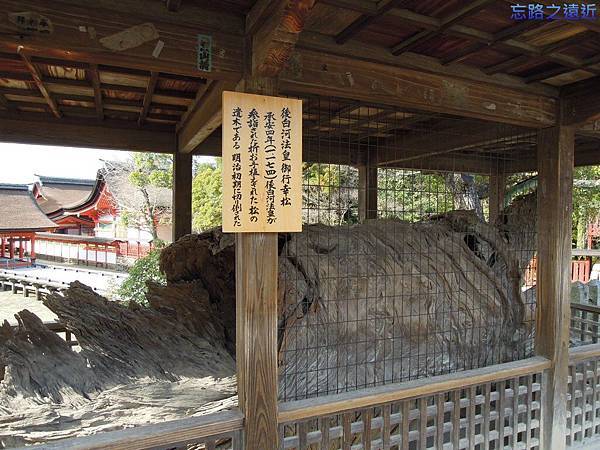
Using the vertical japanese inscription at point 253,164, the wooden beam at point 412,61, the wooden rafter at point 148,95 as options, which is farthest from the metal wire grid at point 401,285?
the wooden rafter at point 148,95

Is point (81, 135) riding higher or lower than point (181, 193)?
higher

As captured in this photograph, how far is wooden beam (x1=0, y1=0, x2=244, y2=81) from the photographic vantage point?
1688mm

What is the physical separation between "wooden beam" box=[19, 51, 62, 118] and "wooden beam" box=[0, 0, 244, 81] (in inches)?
27.3

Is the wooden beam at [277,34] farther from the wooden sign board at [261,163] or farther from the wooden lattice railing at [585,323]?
the wooden lattice railing at [585,323]

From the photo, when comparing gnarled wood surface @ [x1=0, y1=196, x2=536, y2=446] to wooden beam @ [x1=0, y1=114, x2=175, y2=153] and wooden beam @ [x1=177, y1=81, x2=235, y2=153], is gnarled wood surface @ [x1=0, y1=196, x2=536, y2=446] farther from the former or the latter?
wooden beam @ [x1=0, y1=114, x2=175, y2=153]

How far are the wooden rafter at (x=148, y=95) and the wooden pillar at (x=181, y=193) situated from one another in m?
0.65

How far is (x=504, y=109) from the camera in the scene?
2740 mm

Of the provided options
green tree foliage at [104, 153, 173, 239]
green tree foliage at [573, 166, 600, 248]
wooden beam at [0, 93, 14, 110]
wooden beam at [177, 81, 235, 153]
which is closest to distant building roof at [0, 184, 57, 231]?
green tree foliage at [104, 153, 173, 239]

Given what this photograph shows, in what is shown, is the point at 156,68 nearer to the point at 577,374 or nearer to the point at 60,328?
the point at 60,328

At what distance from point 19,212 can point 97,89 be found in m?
14.9

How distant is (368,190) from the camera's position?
6070 mm

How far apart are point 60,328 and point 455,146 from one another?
4.44 metres

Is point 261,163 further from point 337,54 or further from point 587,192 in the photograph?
point 587,192

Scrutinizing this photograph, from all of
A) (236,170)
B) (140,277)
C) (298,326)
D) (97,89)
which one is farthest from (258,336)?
(140,277)
